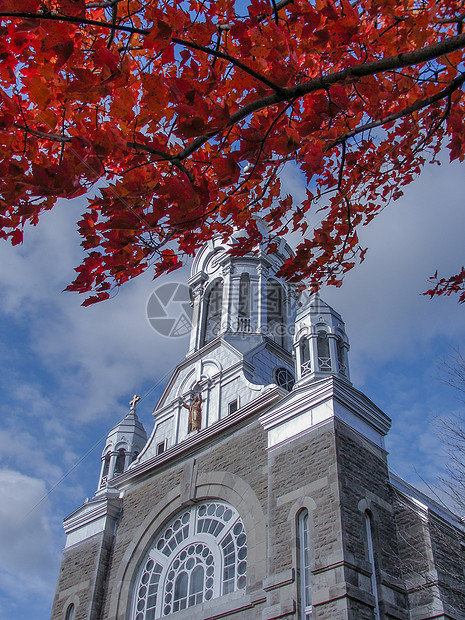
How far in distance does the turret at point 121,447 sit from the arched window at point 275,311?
569 cm

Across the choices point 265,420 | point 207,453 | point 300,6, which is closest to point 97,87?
point 300,6

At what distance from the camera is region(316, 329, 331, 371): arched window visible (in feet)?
50.1

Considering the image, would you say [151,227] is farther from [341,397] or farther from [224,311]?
[224,311]

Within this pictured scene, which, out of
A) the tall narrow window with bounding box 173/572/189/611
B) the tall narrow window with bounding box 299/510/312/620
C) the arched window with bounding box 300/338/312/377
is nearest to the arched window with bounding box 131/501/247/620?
the tall narrow window with bounding box 173/572/189/611

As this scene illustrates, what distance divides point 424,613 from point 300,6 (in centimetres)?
1099

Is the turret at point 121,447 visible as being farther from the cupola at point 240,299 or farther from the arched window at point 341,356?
the arched window at point 341,356

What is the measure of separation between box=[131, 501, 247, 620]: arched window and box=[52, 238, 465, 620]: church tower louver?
34mm

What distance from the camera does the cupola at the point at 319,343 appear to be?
15242 millimetres

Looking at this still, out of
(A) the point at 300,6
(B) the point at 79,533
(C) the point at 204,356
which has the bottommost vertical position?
(A) the point at 300,6

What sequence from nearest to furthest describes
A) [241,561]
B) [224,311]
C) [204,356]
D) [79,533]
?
[241,561], [79,533], [204,356], [224,311]

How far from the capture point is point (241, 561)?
13102 millimetres

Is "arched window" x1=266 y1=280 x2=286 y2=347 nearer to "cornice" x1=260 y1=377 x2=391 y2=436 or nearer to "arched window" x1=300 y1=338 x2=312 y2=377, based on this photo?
"arched window" x1=300 y1=338 x2=312 y2=377

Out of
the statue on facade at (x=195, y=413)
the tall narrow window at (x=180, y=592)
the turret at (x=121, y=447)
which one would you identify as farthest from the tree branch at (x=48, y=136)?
the turret at (x=121, y=447)

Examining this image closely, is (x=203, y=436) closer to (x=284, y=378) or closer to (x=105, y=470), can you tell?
(x=284, y=378)
